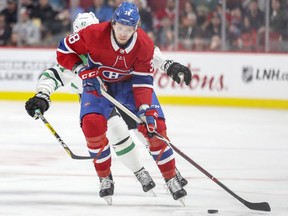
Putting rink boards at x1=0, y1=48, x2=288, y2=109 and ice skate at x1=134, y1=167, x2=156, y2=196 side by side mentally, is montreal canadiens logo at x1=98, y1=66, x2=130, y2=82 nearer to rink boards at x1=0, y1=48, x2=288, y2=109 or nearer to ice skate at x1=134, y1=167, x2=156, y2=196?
ice skate at x1=134, y1=167, x2=156, y2=196

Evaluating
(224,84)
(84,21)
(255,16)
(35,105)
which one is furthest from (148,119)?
(255,16)

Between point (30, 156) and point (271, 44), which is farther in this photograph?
point (271, 44)

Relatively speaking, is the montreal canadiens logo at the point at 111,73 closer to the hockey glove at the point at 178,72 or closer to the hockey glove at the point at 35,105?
the hockey glove at the point at 178,72

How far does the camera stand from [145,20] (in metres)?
10.6

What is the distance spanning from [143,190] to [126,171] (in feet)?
3.09

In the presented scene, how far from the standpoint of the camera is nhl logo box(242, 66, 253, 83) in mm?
10211

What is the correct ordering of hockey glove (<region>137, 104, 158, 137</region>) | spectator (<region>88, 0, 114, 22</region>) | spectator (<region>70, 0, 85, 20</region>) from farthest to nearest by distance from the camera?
spectator (<region>70, 0, 85, 20</region>), spectator (<region>88, 0, 114, 22</region>), hockey glove (<region>137, 104, 158, 137</region>)

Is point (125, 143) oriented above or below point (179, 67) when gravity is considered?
below

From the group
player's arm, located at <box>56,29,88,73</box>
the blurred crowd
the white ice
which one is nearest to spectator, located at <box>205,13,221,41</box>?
the blurred crowd

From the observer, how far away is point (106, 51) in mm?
4578

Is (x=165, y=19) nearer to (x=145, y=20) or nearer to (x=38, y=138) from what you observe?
(x=145, y=20)

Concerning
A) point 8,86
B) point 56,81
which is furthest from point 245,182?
point 8,86

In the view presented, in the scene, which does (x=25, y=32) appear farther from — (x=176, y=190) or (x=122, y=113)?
(x=176, y=190)

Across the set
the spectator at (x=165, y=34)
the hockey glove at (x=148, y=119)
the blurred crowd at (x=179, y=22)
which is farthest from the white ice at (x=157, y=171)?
the spectator at (x=165, y=34)
